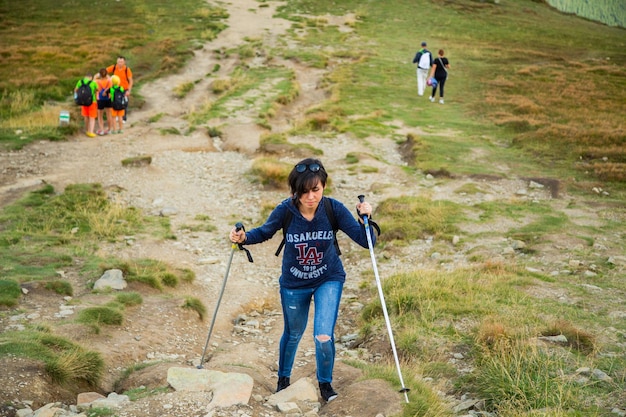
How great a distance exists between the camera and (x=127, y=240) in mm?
14961

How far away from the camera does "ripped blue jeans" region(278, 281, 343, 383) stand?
6.82 meters

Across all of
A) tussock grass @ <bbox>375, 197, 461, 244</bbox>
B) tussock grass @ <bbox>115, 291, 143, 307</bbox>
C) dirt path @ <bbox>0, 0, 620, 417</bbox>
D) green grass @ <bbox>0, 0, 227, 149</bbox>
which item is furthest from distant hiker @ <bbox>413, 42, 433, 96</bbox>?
tussock grass @ <bbox>115, 291, 143, 307</bbox>

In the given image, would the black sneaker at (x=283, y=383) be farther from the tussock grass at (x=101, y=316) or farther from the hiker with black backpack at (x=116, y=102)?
the hiker with black backpack at (x=116, y=102)

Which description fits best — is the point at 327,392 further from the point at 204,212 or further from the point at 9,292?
the point at 204,212

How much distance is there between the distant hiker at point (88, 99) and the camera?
922 inches

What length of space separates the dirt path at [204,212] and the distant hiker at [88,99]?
952 millimetres

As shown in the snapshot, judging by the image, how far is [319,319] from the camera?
270 inches

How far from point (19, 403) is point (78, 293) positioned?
470 cm

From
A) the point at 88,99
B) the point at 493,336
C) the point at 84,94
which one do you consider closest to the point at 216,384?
the point at 493,336

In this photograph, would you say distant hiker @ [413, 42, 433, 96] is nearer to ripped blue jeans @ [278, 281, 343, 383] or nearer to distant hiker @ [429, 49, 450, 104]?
distant hiker @ [429, 49, 450, 104]

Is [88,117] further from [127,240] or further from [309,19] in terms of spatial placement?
[309,19]

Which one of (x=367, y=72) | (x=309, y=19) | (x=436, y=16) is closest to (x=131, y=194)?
(x=367, y=72)

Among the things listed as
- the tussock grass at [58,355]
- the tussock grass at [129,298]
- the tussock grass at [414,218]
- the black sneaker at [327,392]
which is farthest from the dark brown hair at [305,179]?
the tussock grass at [414,218]

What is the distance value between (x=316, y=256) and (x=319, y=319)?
68 cm
